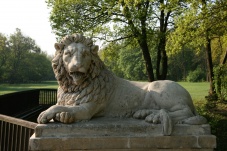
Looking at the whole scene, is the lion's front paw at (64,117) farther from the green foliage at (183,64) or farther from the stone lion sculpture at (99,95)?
the green foliage at (183,64)

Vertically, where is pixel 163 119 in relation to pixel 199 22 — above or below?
below

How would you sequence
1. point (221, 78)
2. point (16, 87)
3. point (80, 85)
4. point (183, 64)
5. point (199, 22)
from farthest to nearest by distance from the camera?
point (183, 64), point (16, 87), point (221, 78), point (199, 22), point (80, 85)

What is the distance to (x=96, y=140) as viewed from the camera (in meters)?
2.84

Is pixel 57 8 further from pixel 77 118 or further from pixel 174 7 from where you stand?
pixel 77 118

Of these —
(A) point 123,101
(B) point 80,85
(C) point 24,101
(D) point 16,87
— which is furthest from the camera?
(D) point 16,87

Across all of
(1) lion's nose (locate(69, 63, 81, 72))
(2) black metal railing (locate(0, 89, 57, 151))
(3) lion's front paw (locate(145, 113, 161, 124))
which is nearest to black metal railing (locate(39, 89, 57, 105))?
(2) black metal railing (locate(0, 89, 57, 151))

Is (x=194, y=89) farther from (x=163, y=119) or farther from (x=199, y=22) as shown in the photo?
(x=163, y=119)

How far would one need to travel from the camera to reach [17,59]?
4372 cm

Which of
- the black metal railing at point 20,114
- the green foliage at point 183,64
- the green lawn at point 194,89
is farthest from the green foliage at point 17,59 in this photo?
the black metal railing at point 20,114

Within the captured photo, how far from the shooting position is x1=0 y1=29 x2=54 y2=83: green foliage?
40.7 m

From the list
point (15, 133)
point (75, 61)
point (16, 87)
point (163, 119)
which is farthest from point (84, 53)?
point (16, 87)

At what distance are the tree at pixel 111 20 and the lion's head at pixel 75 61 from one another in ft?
33.8

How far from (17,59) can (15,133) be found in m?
42.5

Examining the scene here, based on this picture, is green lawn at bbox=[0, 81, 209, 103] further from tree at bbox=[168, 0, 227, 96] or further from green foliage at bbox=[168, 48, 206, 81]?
green foliage at bbox=[168, 48, 206, 81]
